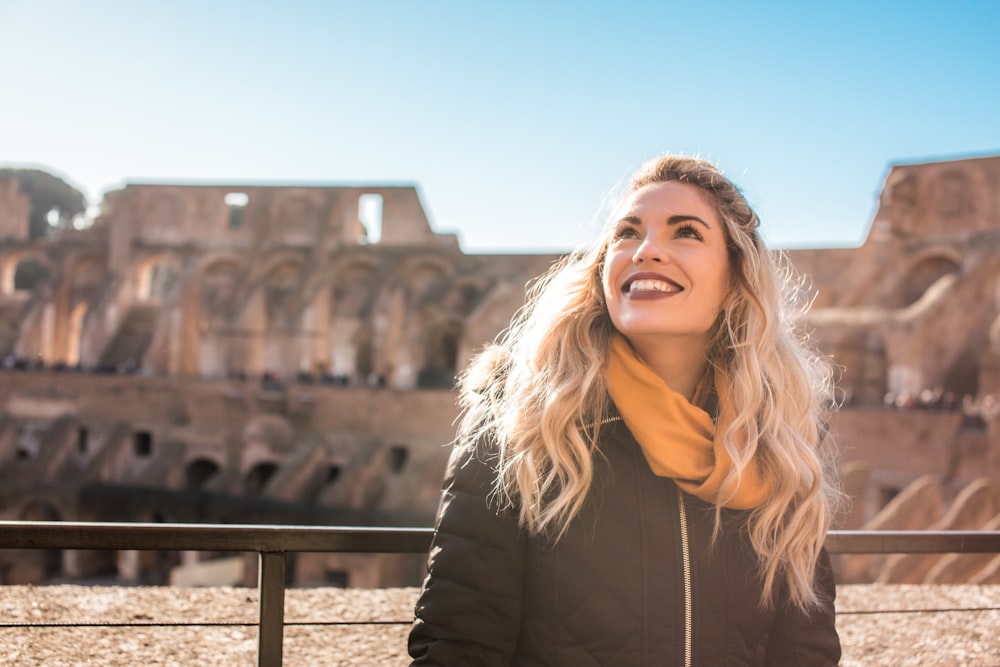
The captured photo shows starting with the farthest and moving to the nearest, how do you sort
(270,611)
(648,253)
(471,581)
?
(270,611), (648,253), (471,581)

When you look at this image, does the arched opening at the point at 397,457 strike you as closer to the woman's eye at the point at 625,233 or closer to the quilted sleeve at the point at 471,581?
the woman's eye at the point at 625,233

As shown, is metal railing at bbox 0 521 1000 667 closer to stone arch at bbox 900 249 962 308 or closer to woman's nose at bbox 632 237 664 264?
woman's nose at bbox 632 237 664 264

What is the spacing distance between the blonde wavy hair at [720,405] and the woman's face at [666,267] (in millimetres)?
61

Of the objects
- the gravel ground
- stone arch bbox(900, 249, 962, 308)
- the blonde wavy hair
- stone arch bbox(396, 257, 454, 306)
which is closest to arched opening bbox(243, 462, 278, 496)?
stone arch bbox(396, 257, 454, 306)

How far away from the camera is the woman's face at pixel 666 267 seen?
1.96 metres

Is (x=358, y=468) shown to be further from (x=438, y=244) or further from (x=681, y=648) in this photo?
(x=681, y=648)

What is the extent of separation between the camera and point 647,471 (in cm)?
188

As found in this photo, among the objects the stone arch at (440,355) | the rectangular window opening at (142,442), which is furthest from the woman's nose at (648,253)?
the rectangular window opening at (142,442)

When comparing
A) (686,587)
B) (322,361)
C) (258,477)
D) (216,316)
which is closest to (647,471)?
(686,587)

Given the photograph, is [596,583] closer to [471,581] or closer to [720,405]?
[471,581]

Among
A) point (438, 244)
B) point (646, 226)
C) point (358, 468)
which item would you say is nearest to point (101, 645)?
point (646, 226)

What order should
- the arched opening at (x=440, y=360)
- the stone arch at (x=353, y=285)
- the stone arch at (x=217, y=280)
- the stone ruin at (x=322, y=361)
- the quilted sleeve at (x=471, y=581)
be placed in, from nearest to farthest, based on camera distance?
the quilted sleeve at (x=471, y=581) → the stone ruin at (x=322, y=361) → the arched opening at (x=440, y=360) → the stone arch at (x=353, y=285) → the stone arch at (x=217, y=280)

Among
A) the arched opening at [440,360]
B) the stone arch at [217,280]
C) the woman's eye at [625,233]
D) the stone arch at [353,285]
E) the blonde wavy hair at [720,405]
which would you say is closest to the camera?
the blonde wavy hair at [720,405]

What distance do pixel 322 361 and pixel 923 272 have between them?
20.7 m
